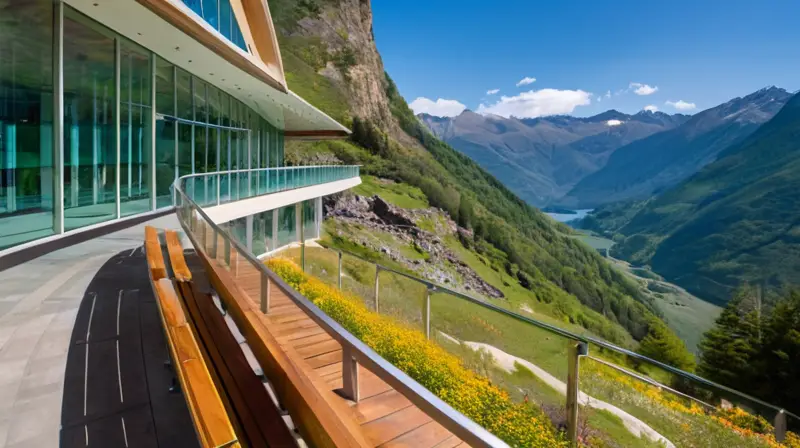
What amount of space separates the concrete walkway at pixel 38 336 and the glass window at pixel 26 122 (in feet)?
2.60

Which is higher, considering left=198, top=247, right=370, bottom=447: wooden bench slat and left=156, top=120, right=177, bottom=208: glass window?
left=156, top=120, right=177, bottom=208: glass window

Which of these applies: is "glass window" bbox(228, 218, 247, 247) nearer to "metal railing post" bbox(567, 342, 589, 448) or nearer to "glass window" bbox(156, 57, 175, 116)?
"glass window" bbox(156, 57, 175, 116)

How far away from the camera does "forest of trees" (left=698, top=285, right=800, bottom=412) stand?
111ft

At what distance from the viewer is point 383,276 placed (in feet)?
34.4

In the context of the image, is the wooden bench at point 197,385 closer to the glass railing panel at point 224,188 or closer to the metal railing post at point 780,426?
the metal railing post at point 780,426

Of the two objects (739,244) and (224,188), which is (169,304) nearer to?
(224,188)

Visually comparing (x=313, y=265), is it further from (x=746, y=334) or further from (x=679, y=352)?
(x=679, y=352)

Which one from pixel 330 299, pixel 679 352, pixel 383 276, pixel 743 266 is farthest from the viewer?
pixel 743 266

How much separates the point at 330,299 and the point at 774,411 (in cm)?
859

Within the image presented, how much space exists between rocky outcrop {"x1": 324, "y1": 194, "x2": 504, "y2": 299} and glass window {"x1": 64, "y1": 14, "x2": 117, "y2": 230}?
119ft

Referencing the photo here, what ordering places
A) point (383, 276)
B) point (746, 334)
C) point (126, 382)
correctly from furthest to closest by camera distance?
1. point (746, 334)
2. point (383, 276)
3. point (126, 382)

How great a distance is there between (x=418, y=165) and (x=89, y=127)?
84935 mm

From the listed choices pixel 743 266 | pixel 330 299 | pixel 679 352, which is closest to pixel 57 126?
pixel 330 299

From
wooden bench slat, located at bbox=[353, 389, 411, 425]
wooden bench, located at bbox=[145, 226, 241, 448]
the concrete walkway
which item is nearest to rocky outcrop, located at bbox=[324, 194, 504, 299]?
the concrete walkway
